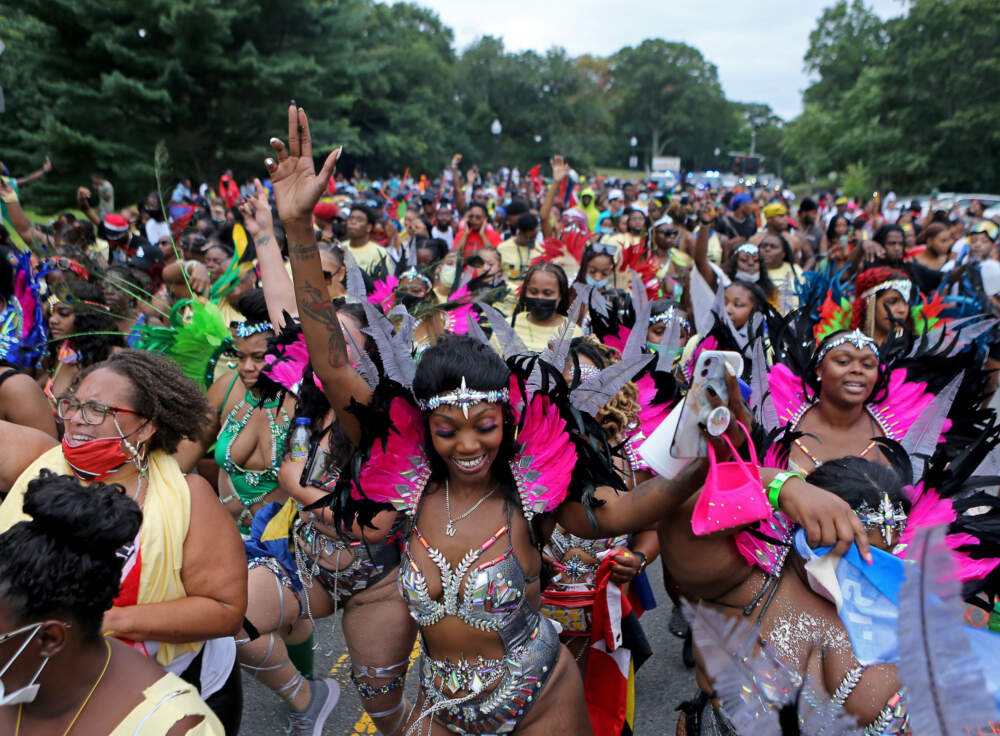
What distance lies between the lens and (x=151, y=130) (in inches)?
859

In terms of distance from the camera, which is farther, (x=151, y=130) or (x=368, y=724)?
(x=151, y=130)

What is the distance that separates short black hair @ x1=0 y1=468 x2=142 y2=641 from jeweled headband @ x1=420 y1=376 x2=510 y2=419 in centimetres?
85

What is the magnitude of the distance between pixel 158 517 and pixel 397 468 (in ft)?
2.36

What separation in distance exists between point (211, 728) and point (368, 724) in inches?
86.4

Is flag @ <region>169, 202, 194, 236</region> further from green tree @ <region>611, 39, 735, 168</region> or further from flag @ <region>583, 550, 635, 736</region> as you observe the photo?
green tree @ <region>611, 39, 735, 168</region>

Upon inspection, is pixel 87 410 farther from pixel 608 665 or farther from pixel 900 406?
pixel 900 406

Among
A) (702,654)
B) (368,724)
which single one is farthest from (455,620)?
(368,724)

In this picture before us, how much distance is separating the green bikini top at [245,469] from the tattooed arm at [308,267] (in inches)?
45.3

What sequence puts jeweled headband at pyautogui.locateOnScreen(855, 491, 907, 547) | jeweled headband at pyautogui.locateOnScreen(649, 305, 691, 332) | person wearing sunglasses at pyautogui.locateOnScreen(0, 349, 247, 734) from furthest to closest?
jeweled headband at pyautogui.locateOnScreen(649, 305, 691, 332) < person wearing sunglasses at pyautogui.locateOnScreen(0, 349, 247, 734) < jeweled headband at pyautogui.locateOnScreen(855, 491, 907, 547)

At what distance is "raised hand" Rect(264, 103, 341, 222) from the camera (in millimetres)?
2359

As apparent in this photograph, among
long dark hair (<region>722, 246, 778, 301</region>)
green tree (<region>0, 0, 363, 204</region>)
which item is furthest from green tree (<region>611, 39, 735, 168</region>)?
long dark hair (<region>722, 246, 778, 301</region>)

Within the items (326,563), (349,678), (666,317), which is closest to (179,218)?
(666,317)

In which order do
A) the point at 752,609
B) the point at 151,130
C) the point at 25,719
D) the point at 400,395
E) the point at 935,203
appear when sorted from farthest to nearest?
the point at 151,130
the point at 935,203
the point at 400,395
the point at 752,609
the point at 25,719

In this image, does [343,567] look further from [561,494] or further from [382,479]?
[561,494]
